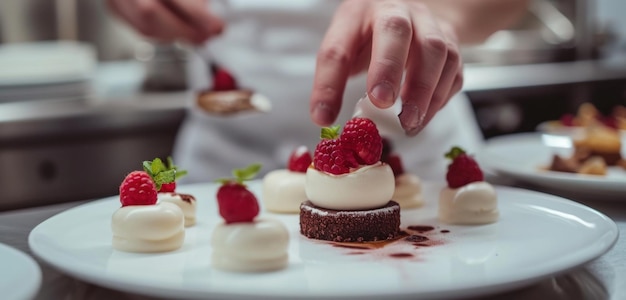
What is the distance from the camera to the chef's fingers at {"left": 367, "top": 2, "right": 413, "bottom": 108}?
1.18 metres

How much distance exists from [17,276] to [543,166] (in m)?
1.36

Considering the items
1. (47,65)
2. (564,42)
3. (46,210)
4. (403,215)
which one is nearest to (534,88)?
(564,42)

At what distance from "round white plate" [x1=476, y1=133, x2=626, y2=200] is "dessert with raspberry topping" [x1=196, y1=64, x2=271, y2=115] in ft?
1.94

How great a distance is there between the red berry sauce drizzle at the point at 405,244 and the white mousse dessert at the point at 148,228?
247 mm

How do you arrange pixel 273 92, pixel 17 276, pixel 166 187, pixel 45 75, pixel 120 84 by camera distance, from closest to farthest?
pixel 17 276 → pixel 166 187 → pixel 273 92 → pixel 45 75 → pixel 120 84

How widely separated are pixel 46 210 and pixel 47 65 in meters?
1.58

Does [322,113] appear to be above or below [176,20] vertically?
below

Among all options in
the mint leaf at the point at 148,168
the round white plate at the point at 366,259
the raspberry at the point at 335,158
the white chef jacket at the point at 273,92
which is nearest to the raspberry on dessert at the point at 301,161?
the round white plate at the point at 366,259

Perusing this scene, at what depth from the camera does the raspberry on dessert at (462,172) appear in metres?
1.44

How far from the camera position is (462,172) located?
56.7 inches

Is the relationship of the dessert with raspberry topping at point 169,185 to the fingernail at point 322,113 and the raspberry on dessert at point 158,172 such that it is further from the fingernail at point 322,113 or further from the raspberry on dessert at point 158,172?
the fingernail at point 322,113

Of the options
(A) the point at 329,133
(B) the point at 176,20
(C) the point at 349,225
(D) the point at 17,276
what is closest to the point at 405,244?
(C) the point at 349,225

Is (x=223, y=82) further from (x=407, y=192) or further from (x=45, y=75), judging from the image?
(x=45, y=75)

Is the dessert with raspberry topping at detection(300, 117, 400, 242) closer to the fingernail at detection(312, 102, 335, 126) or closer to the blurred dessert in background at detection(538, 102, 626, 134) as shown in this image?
the fingernail at detection(312, 102, 335, 126)
